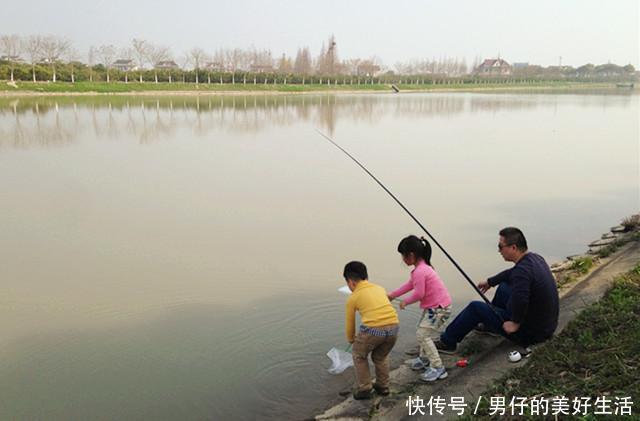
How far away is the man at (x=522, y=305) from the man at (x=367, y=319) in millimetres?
706

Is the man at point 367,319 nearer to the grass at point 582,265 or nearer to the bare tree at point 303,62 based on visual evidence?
the grass at point 582,265

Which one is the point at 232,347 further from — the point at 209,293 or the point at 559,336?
the point at 559,336

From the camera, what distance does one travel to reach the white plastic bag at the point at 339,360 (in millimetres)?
4004

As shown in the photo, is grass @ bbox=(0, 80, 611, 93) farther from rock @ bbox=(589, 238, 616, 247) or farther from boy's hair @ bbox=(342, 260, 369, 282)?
boy's hair @ bbox=(342, 260, 369, 282)

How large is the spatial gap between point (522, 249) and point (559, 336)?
1.95 ft

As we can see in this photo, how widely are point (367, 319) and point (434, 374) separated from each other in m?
0.67

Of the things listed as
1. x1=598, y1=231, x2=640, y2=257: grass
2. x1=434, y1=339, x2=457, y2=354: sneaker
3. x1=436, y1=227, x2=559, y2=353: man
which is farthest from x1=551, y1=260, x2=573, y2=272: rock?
x1=434, y1=339, x2=457, y2=354: sneaker

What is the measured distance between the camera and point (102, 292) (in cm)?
538

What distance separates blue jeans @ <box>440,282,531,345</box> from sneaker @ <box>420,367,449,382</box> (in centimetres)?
34

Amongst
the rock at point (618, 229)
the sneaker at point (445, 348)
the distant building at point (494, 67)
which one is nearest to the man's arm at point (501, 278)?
the sneaker at point (445, 348)

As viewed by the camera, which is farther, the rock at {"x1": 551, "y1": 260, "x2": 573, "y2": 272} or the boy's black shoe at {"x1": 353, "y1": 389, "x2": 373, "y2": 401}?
the rock at {"x1": 551, "y1": 260, "x2": 573, "y2": 272}

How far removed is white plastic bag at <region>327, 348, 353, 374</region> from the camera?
4004 mm

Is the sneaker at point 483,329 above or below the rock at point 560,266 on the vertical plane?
above

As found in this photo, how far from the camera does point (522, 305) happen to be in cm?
352
